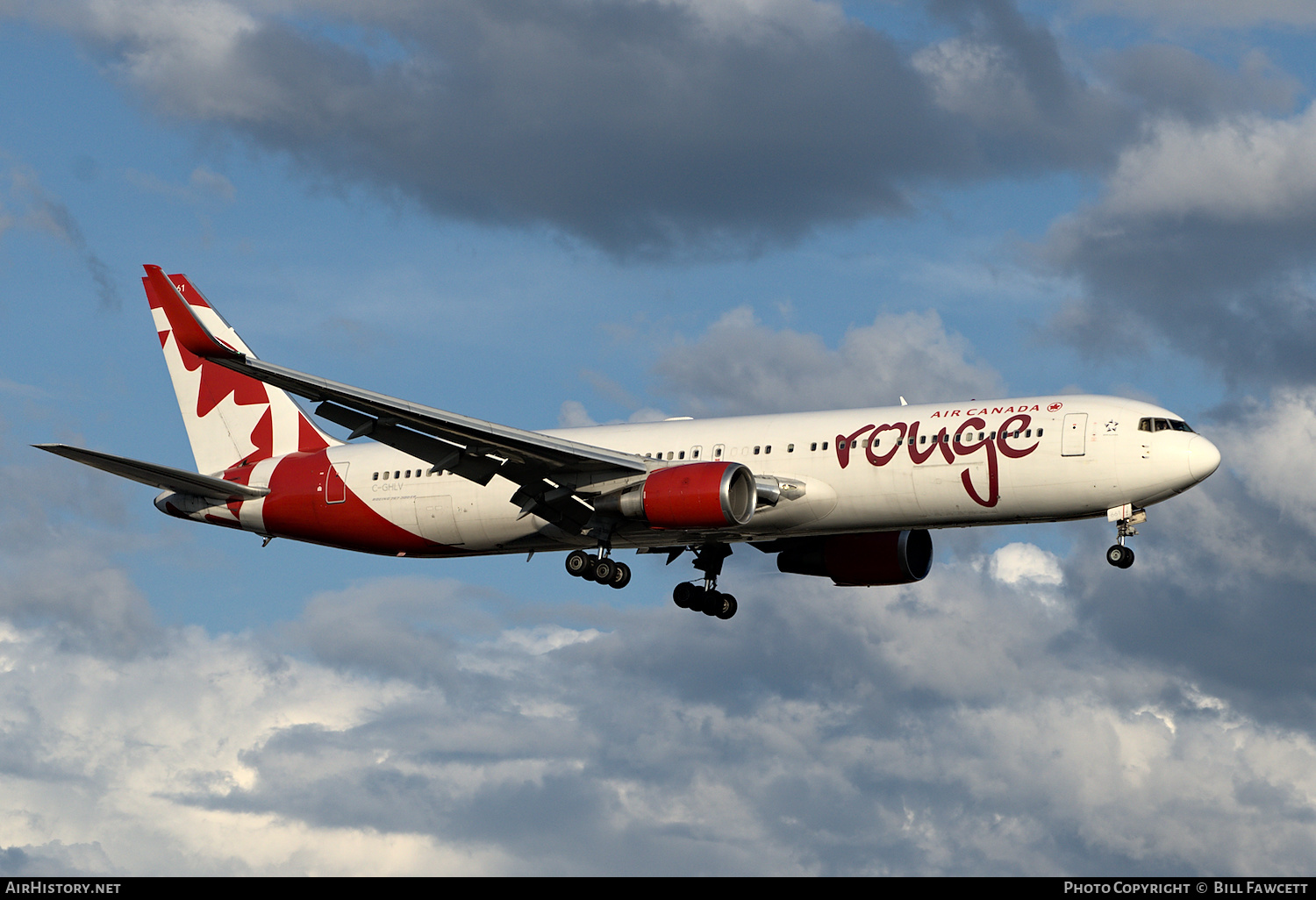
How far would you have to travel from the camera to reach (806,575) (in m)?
50.9

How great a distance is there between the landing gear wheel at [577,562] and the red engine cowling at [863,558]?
7.88 m

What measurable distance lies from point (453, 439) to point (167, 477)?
1064 centimetres

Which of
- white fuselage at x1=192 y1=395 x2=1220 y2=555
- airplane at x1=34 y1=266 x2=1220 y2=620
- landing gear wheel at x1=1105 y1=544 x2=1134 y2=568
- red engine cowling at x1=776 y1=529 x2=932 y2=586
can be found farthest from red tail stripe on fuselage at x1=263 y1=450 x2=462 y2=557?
landing gear wheel at x1=1105 y1=544 x2=1134 y2=568

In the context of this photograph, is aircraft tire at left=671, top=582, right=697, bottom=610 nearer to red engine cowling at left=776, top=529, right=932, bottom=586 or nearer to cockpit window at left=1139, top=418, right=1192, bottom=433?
red engine cowling at left=776, top=529, right=932, bottom=586

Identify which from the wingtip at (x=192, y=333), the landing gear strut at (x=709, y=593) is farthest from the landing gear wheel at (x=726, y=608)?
the wingtip at (x=192, y=333)

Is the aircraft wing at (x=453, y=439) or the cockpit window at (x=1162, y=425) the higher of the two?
the cockpit window at (x=1162, y=425)

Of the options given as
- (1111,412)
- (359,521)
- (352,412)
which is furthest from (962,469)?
(359,521)

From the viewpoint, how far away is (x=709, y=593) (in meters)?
51.1

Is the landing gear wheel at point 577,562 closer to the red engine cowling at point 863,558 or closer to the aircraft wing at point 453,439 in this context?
the aircraft wing at point 453,439

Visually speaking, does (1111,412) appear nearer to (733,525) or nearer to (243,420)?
(733,525)

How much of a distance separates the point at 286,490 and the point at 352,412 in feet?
35.5

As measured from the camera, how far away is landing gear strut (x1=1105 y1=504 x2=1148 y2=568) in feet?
135

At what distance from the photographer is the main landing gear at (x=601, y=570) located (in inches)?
1812

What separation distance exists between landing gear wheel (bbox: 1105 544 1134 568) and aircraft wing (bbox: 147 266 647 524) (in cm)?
1293
